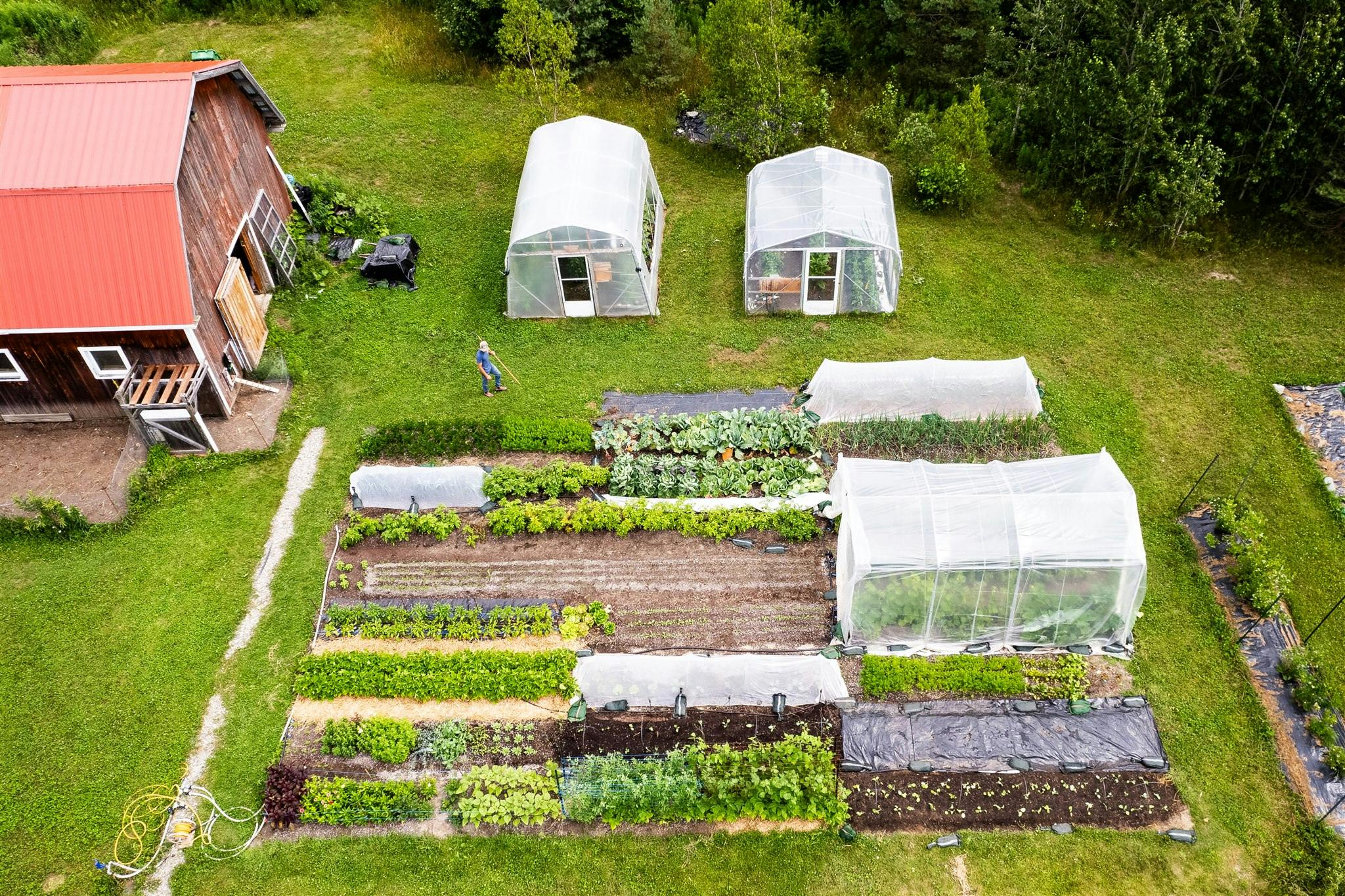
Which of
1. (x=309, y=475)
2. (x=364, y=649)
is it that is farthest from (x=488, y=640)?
(x=309, y=475)

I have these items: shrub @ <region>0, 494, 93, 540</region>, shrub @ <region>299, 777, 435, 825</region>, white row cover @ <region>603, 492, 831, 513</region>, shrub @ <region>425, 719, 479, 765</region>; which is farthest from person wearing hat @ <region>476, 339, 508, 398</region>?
shrub @ <region>299, 777, 435, 825</region>

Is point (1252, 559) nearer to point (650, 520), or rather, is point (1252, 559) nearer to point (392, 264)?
point (650, 520)

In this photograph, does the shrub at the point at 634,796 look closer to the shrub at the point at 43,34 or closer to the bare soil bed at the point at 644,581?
the bare soil bed at the point at 644,581

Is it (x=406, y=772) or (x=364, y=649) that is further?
(x=364, y=649)

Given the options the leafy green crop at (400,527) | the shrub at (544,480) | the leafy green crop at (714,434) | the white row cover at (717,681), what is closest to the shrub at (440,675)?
the white row cover at (717,681)

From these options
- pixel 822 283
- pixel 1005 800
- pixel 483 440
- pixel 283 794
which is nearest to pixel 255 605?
pixel 283 794

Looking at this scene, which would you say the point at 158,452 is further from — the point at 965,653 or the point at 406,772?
the point at 965,653
